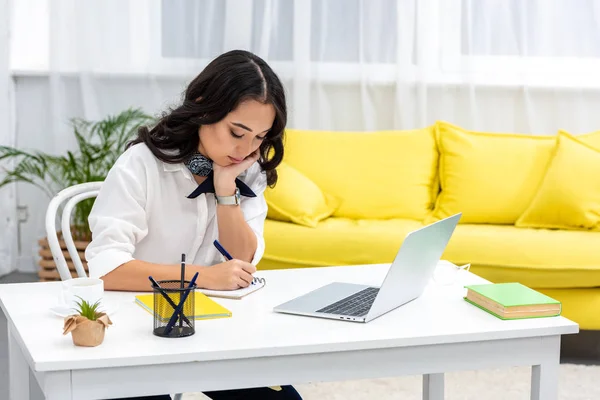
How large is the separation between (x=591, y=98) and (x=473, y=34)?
28.1 inches

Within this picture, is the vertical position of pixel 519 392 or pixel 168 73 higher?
pixel 168 73

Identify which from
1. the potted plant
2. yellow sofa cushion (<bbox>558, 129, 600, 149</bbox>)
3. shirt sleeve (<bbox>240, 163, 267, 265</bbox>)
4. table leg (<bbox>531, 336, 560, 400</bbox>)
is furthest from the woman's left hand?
yellow sofa cushion (<bbox>558, 129, 600, 149</bbox>)

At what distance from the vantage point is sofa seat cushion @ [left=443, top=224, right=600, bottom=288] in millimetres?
3129

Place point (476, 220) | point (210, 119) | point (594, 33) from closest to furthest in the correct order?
point (210, 119)
point (476, 220)
point (594, 33)

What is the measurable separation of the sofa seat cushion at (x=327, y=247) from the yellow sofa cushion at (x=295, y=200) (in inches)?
4.6

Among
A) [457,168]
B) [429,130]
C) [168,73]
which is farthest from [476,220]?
[168,73]

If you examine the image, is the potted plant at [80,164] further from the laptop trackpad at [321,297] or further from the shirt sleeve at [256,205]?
the laptop trackpad at [321,297]

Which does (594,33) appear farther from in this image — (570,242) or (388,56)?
(570,242)

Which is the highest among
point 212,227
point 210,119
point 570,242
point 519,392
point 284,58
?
point 284,58

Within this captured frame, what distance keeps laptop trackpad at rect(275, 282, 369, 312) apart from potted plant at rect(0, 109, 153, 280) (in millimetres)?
2312

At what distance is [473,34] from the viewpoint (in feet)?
14.1

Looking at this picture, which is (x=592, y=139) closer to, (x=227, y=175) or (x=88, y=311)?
(x=227, y=175)

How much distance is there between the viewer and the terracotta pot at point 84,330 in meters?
1.32

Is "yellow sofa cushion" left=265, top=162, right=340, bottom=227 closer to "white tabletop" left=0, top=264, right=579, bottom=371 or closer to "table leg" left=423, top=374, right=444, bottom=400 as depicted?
"table leg" left=423, top=374, right=444, bottom=400
